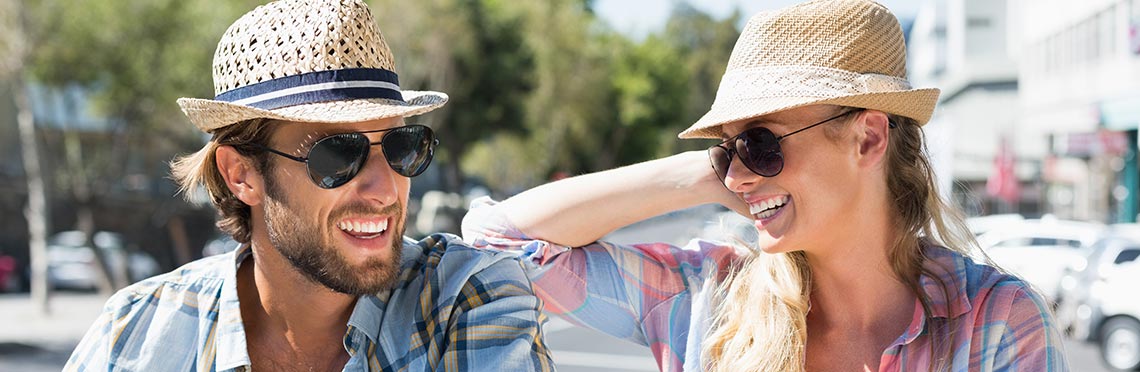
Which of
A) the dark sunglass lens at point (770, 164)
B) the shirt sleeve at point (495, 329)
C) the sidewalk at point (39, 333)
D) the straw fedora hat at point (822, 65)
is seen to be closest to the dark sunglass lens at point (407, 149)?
the shirt sleeve at point (495, 329)

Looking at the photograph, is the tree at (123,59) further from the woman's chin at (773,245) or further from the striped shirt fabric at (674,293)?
the woman's chin at (773,245)

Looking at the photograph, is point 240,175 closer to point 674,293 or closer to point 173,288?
point 173,288

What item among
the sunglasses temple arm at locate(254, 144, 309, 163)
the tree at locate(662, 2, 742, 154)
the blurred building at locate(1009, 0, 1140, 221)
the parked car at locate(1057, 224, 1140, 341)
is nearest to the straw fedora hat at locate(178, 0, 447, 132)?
the sunglasses temple arm at locate(254, 144, 309, 163)

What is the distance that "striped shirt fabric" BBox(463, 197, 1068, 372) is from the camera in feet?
7.83

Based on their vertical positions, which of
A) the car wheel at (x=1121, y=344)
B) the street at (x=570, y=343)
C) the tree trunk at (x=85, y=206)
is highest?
the tree trunk at (x=85, y=206)

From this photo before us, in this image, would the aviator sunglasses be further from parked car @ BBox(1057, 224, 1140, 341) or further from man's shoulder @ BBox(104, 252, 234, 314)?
parked car @ BBox(1057, 224, 1140, 341)

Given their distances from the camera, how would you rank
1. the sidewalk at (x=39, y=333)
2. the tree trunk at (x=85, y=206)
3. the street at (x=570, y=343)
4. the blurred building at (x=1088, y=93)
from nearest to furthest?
the street at (x=570, y=343), the sidewalk at (x=39, y=333), the tree trunk at (x=85, y=206), the blurred building at (x=1088, y=93)

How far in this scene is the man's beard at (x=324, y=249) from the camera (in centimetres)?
234

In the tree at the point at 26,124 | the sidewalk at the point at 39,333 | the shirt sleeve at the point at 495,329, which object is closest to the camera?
the shirt sleeve at the point at 495,329

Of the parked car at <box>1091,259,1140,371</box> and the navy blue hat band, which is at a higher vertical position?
the navy blue hat band

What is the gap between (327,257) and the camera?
239 centimetres

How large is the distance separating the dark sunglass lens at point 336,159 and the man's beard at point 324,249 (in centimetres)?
8

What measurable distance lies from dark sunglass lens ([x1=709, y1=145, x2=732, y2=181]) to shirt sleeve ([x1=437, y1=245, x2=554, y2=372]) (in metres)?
0.62

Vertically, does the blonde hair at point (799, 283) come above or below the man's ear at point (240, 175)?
below
